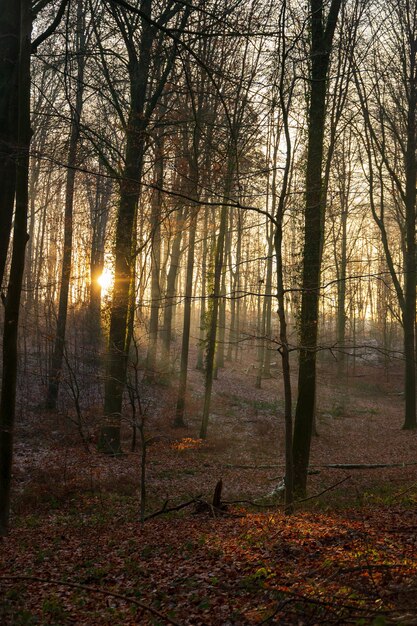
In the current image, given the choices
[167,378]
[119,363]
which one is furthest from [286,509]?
[167,378]

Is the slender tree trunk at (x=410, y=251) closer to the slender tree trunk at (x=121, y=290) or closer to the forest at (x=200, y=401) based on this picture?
the forest at (x=200, y=401)

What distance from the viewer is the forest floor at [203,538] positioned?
4.46 meters

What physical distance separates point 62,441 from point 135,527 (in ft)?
22.3

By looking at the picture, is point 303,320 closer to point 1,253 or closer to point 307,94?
point 307,94

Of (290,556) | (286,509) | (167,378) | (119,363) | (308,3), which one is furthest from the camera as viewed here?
(167,378)

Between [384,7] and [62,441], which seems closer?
[62,441]

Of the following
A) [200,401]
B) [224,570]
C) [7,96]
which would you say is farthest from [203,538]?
[200,401]

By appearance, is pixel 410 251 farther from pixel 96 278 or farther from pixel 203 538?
pixel 96 278

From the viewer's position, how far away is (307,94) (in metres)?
10.7

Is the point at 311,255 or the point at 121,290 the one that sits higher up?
the point at 311,255

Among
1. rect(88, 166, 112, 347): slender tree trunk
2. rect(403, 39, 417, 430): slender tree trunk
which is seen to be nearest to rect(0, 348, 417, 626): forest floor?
rect(403, 39, 417, 430): slender tree trunk

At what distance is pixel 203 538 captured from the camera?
23.0 ft

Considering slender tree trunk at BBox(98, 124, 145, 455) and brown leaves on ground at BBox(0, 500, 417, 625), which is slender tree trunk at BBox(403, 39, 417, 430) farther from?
brown leaves on ground at BBox(0, 500, 417, 625)

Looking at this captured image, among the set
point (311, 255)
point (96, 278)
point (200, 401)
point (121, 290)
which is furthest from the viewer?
point (96, 278)
